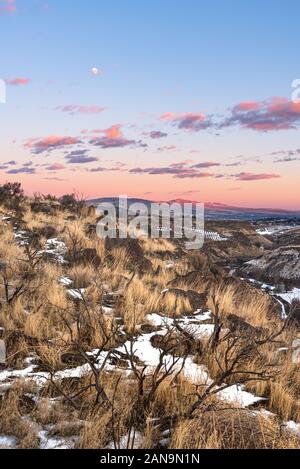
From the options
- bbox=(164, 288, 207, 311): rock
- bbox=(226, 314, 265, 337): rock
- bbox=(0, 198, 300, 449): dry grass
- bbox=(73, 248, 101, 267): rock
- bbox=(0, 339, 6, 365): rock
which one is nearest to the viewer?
bbox=(0, 198, 300, 449): dry grass

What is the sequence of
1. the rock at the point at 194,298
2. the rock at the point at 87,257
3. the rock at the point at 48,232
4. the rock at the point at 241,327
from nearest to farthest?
the rock at the point at 241,327
the rock at the point at 194,298
the rock at the point at 87,257
the rock at the point at 48,232

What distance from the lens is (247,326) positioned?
23.8 feet

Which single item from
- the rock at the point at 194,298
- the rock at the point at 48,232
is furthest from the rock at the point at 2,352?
the rock at the point at 48,232

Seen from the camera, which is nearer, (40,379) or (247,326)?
(40,379)

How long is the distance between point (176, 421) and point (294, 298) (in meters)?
8.89

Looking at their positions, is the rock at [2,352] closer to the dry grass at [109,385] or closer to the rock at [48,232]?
the dry grass at [109,385]

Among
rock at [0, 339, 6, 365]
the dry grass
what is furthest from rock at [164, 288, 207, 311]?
rock at [0, 339, 6, 365]

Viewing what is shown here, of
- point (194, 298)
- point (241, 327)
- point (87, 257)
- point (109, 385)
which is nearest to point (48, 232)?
point (87, 257)

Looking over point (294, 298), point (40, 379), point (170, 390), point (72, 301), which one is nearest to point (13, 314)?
point (72, 301)

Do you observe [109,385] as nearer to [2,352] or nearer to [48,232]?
[2,352]

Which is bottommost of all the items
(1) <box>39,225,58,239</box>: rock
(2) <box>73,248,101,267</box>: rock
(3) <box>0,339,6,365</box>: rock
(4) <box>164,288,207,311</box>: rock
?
(4) <box>164,288,207,311</box>: rock

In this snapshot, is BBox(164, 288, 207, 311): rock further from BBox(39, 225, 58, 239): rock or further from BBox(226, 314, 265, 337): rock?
BBox(39, 225, 58, 239): rock

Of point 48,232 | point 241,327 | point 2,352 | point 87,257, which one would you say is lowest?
point 241,327
